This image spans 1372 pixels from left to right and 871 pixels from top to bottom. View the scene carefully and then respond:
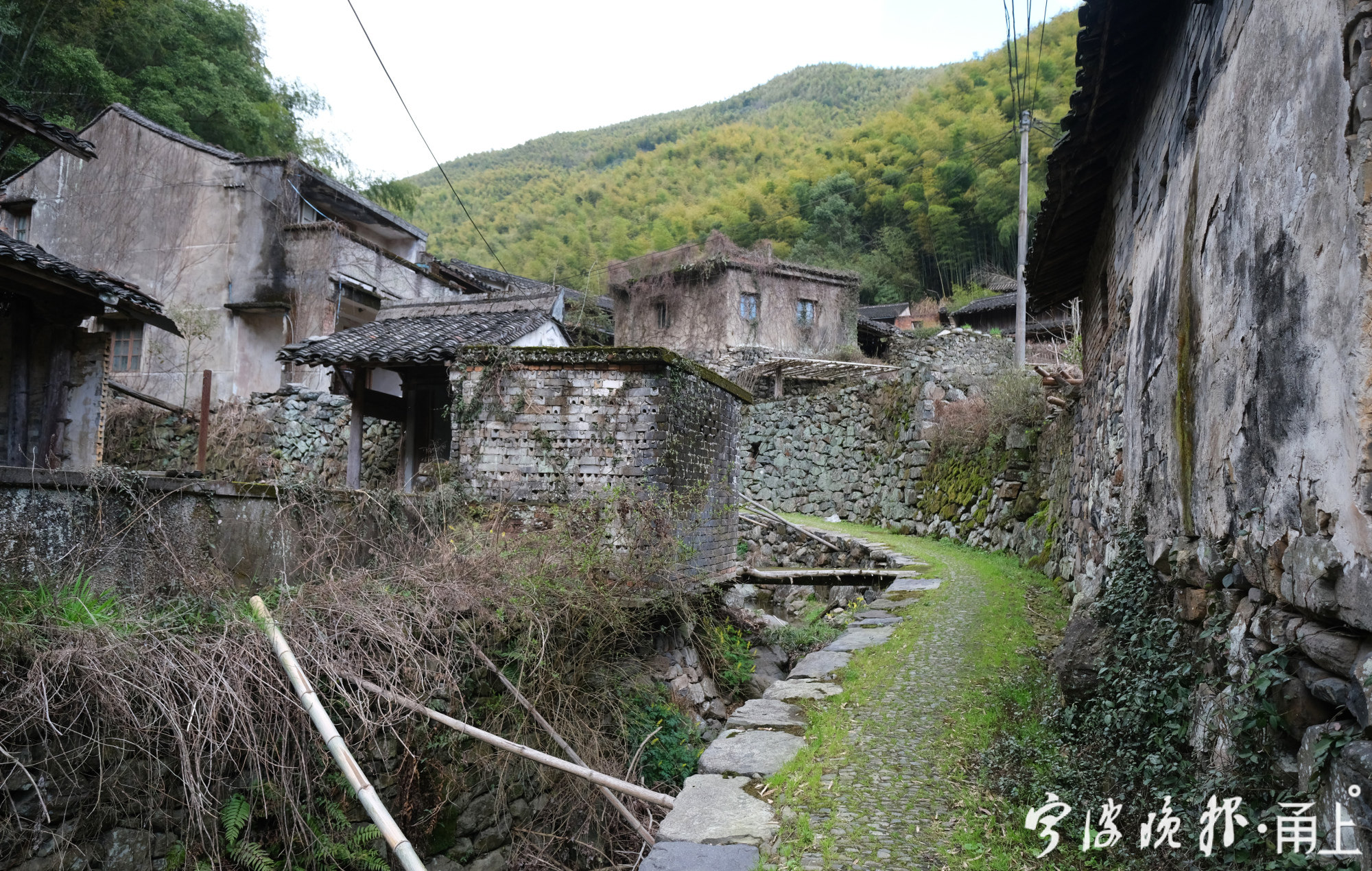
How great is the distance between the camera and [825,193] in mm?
36438

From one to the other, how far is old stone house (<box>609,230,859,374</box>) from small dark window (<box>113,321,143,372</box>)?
1451 cm

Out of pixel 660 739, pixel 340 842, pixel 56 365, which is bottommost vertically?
pixel 660 739

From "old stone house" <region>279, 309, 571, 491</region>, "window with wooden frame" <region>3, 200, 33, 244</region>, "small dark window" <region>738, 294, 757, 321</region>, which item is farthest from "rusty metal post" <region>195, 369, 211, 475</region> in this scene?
"small dark window" <region>738, 294, 757, 321</region>

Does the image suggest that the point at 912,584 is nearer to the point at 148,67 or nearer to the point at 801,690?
the point at 801,690

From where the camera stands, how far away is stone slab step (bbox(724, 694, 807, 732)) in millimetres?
4582

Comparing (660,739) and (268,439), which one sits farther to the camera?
(268,439)

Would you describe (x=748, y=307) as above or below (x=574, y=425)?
above

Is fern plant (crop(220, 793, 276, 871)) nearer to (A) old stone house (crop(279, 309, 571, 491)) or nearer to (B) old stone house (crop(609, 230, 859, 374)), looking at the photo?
(A) old stone house (crop(279, 309, 571, 491))

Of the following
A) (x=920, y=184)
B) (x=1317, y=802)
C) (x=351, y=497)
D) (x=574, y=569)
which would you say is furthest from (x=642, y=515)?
(x=920, y=184)

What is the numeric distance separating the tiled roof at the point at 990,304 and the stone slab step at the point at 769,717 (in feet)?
86.9

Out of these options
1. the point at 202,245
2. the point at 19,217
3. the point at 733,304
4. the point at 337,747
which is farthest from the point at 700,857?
the point at 733,304

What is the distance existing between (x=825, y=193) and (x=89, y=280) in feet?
108

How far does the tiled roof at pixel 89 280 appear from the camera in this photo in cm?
713

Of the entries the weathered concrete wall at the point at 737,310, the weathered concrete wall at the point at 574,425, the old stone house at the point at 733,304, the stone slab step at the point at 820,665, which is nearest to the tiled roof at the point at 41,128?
the weathered concrete wall at the point at 574,425
